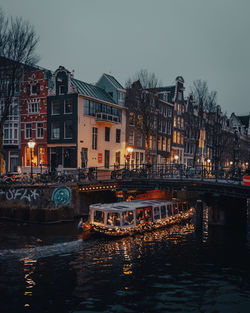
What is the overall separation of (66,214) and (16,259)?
40.2ft

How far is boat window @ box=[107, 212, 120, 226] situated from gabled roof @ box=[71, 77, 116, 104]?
23.9m

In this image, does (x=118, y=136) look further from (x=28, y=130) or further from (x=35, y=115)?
(x=28, y=130)

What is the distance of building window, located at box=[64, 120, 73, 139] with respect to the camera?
45.8 metres

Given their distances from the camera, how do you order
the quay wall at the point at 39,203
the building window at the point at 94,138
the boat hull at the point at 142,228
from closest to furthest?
the boat hull at the point at 142,228
the quay wall at the point at 39,203
the building window at the point at 94,138

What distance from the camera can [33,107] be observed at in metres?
48.9

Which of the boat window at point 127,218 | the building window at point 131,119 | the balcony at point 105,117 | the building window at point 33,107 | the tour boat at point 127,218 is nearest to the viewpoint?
the tour boat at point 127,218

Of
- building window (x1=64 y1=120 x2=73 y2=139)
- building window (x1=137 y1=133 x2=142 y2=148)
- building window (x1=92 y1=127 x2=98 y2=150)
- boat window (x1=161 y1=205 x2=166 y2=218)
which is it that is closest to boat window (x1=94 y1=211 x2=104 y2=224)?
boat window (x1=161 y1=205 x2=166 y2=218)

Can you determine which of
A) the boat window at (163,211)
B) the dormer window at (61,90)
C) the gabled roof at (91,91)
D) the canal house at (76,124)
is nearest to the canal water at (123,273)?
the boat window at (163,211)

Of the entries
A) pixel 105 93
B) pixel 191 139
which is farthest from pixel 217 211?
pixel 191 139

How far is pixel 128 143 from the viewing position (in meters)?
55.5

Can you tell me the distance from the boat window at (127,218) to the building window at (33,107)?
2663 cm

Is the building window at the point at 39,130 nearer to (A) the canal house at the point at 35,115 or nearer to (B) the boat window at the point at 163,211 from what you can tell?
(A) the canal house at the point at 35,115

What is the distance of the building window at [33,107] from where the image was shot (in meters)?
48.4

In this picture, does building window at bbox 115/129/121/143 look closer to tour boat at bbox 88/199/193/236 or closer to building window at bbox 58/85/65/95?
building window at bbox 58/85/65/95
